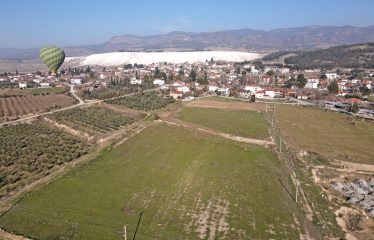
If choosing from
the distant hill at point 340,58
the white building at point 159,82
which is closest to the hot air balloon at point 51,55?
the white building at point 159,82

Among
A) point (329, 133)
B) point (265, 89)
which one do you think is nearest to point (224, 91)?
point (265, 89)

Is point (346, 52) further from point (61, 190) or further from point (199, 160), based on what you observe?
point (61, 190)

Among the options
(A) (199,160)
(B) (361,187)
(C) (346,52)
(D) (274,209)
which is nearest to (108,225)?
(D) (274,209)

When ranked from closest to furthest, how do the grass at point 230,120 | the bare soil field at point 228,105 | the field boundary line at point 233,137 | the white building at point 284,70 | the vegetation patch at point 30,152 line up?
1. the vegetation patch at point 30,152
2. the field boundary line at point 233,137
3. the grass at point 230,120
4. the bare soil field at point 228,105
5. the white building at point 284,70

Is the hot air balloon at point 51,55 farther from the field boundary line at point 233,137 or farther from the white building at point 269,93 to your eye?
the white building at point 269,93

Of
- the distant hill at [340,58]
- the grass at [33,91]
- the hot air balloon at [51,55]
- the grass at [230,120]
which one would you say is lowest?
the grass at [230,120]
